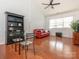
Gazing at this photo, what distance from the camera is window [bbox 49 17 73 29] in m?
10.4

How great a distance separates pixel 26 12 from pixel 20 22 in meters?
1.35

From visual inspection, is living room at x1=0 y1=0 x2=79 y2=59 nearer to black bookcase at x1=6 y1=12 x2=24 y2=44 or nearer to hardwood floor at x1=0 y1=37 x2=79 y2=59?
black bookcase at x1=6 y1=12 x2=24 y2=44

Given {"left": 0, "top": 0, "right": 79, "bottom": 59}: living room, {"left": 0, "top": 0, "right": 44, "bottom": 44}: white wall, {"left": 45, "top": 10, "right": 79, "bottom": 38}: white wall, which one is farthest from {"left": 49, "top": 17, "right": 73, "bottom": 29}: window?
{"left": 0, "top": 0, "right": 44, "bottom": 44}: white wall

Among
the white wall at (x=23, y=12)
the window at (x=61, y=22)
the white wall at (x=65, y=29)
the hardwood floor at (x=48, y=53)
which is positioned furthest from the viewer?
the window at (x=61, y=22)

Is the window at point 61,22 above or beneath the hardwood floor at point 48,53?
above

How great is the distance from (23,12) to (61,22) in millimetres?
4034

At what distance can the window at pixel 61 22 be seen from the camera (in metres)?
10.4

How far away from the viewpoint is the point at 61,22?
11.3m

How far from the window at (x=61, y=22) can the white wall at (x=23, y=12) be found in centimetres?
115

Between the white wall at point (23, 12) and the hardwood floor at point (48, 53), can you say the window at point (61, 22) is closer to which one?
the white wall at point (23, 12)

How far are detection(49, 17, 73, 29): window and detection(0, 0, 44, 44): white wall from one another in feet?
3.78

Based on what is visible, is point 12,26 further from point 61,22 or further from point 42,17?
point 61,22

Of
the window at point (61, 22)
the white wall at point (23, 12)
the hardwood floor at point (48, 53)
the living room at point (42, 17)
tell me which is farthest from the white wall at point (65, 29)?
the hardwood floor at point (48, 53)

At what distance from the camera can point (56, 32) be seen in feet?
37.3
